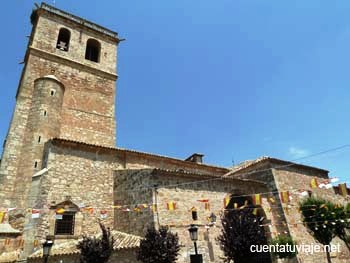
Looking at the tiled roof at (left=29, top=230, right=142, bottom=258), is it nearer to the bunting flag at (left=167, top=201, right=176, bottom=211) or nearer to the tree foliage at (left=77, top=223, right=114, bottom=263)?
the tree foliage at (left=77, top=223, right=114, bottom=263)

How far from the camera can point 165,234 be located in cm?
1034

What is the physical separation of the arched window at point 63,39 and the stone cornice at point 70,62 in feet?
5.37

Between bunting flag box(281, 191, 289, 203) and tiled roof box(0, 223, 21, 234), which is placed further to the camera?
bunting flag box(281, 191, 289, 203)

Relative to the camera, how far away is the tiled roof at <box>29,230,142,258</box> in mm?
10820

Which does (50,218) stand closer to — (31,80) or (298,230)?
(31,80)

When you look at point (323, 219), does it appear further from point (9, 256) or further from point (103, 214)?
point (9, 256)

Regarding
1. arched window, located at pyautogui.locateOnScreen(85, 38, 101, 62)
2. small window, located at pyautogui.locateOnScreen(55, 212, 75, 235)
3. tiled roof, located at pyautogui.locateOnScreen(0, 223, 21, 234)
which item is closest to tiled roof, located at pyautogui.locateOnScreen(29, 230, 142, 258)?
small window, located at pyautogui.locateOnScreen(55, 212, 75, 235)

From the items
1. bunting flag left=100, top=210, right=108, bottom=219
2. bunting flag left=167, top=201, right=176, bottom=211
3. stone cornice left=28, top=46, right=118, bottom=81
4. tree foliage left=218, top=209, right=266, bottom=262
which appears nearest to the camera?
tree foliage left=218, top=209, right=266, bottom=262

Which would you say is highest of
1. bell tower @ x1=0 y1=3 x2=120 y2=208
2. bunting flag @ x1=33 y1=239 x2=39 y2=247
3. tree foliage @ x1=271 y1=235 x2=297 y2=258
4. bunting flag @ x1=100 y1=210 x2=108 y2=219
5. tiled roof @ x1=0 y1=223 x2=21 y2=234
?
bell tower @ x1=0 y1=3 x2=120 y2=208

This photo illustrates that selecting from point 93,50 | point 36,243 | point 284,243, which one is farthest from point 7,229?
point 93,50

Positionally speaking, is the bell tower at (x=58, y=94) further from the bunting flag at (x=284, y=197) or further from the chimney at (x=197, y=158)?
the bunting flag at (x=284, y=197)

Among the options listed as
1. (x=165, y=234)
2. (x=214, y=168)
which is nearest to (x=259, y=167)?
(x=214, y=168)

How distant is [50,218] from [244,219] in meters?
8.76

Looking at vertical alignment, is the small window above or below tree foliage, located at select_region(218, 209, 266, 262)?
above
